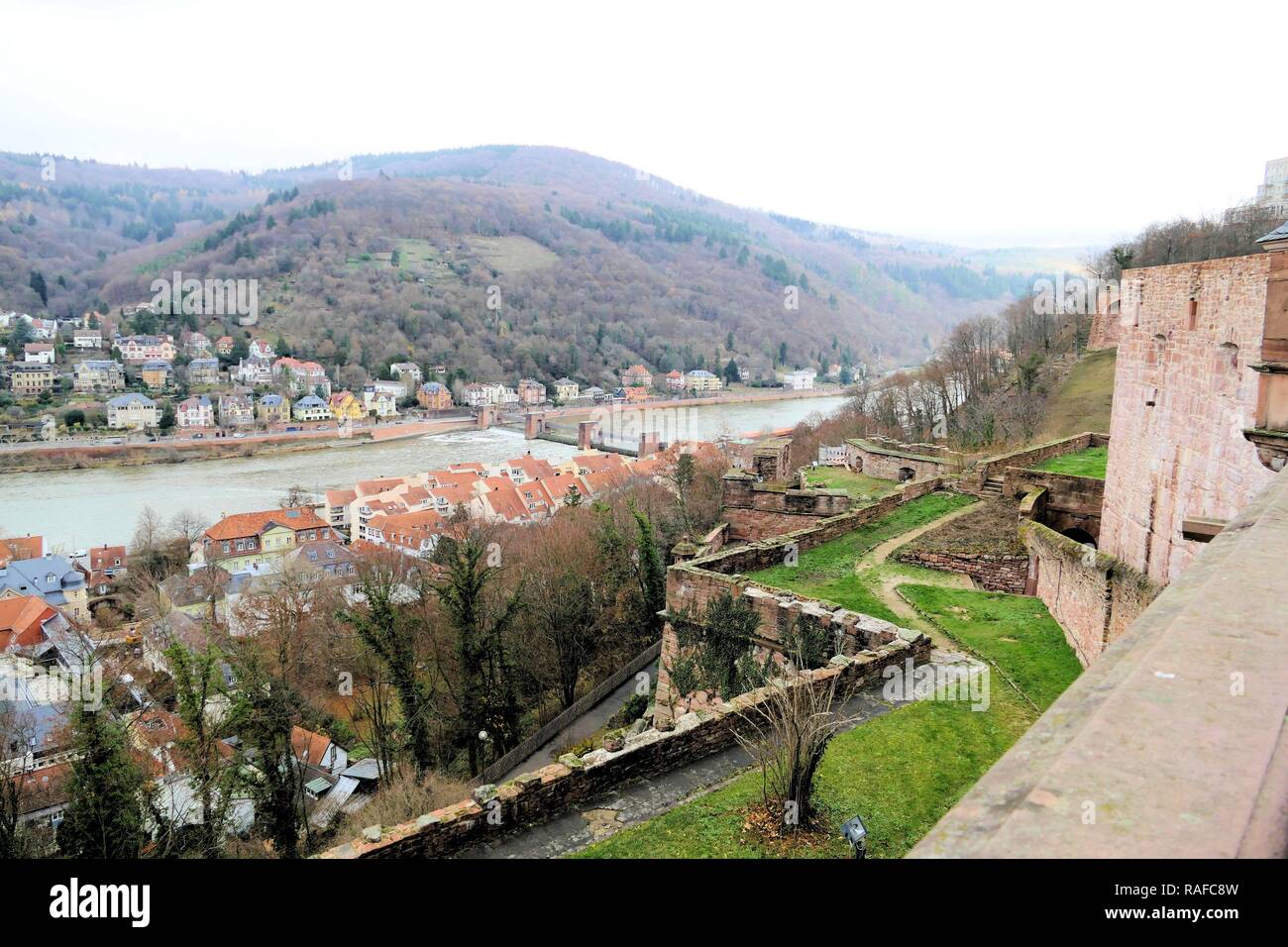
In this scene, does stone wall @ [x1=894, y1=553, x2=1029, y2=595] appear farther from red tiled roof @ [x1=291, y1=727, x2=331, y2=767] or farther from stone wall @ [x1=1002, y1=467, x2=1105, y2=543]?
red tiled roof @ [x1=291, y1=727, x2=331, y2=767]

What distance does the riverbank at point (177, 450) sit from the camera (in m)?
63.3

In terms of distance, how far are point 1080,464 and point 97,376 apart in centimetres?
9634

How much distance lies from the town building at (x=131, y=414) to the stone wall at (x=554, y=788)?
81.5 meters

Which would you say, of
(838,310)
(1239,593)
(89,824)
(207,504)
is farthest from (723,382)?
(1239,593)

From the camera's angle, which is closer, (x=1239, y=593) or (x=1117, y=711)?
(x=1117, y=711)

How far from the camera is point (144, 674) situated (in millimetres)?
24016

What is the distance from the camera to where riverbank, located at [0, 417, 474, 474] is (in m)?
63.3

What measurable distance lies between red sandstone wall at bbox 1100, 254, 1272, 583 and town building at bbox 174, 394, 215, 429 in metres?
81.6

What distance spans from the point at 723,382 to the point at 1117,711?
114 m

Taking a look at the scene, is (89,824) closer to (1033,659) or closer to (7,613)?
(1033,659)

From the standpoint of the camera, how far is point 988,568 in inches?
505

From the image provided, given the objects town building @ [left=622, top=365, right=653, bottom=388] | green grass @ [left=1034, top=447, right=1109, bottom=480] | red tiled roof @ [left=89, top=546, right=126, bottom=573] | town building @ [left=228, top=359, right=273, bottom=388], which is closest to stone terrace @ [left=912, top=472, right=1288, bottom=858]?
green grass @ [left=1034, top=447, right=1109, bottom=480]

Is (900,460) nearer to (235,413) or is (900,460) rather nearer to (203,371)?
(235,413)
